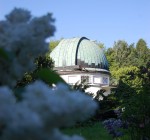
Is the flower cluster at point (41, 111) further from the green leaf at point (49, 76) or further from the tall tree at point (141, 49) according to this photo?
the tall tree at point (141, 49)

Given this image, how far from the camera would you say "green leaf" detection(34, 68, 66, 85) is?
5.49 feet

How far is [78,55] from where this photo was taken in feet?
159

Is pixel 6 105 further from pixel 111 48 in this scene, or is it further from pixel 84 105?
pixel 111 48

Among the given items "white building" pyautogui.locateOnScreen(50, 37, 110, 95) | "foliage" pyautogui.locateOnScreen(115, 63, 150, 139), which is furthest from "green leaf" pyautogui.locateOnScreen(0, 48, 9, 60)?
"white building" pyautogui.locateOnScreen(50, 37, 110, 95)

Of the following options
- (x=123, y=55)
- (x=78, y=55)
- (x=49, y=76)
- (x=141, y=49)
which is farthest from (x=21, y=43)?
(x=141, y=49)

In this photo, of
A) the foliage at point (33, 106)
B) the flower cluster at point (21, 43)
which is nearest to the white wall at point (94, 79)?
the flower cluster at point (21, 43)

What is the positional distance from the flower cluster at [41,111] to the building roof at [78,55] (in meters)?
46.5

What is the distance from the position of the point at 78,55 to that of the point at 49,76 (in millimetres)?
46707

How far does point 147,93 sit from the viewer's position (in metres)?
9.66

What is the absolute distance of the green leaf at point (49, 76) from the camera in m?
1.67

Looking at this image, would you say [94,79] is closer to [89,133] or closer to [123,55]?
[89,133]

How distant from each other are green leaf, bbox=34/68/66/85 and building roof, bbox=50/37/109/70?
45916 millimetres

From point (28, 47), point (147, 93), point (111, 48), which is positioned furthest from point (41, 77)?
point (111, 48)

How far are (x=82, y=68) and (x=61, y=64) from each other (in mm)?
2521
